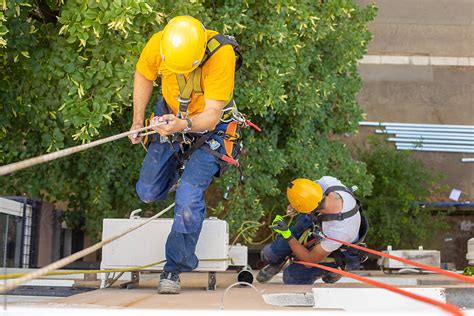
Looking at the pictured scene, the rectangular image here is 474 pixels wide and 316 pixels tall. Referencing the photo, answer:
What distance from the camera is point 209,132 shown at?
15.2 ft

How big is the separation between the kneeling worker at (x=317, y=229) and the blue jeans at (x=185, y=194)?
1.16 m

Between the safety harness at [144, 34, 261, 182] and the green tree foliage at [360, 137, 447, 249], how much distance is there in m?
5.36

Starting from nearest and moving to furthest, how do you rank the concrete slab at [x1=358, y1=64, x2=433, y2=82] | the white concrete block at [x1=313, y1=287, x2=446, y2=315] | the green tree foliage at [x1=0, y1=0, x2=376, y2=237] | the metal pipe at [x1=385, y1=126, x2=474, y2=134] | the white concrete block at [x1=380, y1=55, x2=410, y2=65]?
1. the white concrete block at [x1=313, y1=287, x2=446, y2=315]
2. the green tree foliage at [x1=0, y1=0, x2=376, y2=237]
3. the metal pipe at [x1=385, y1=126, x2=474, y2=134]
4. the concrete slab at [x1=358, y1=64, x2=433, y2=82]
5. the white concrete block at [x1=380, y1=55, x2=410, y2=65]

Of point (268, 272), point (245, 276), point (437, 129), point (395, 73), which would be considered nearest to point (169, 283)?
point (245, 276)

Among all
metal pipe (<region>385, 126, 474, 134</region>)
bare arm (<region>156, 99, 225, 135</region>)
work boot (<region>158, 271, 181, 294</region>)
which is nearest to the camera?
bare arm (<region>156, 99, 225, 135</region>)

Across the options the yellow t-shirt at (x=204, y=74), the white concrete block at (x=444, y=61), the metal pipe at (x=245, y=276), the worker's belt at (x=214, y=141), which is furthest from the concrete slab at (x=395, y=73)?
the yellow t-shirt at (x=204, y=74)

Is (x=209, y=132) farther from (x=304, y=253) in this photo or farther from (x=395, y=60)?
(x=395, y=60)

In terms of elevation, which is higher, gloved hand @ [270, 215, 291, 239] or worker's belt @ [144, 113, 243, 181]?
worker's belt @ [144, 113, 243, 181]

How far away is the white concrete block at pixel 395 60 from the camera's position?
469 inches

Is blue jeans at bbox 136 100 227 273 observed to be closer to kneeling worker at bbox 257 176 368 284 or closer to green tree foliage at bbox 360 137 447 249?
kneeling worker at bbox 257 176 368 284

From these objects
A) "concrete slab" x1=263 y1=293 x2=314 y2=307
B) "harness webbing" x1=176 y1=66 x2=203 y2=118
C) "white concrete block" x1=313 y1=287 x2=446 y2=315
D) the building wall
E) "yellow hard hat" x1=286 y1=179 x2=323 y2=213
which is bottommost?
"concrete slab" x1=263 y1=293 x2=314 y2=307

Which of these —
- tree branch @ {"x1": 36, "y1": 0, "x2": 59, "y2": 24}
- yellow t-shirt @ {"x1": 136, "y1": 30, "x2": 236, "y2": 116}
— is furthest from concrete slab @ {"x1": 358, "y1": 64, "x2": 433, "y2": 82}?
yellow t-shirt @ {"x1": 136, "y1": 30, "x2": 236, "y2": 116}

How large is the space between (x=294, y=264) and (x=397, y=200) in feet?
12.7

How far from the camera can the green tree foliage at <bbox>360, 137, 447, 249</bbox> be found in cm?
984
